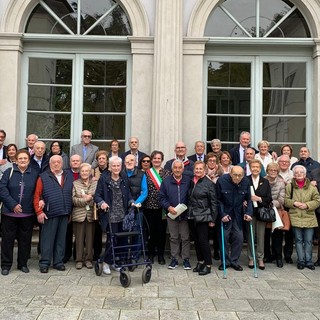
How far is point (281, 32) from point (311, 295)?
5.81 metres

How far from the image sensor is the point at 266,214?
6.66 metres

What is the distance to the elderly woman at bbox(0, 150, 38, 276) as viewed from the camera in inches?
244

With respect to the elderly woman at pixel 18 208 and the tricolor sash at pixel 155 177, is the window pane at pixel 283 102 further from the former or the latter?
the elderly woman at pixel 18 208

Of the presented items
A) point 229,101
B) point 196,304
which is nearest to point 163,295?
point 196,304

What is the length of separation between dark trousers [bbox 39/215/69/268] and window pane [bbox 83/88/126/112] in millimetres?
3360

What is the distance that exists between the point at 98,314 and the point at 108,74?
5.83 meters

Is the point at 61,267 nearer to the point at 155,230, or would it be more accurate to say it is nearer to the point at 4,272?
the point at 4,272

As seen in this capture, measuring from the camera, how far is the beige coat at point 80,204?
653 centimetres

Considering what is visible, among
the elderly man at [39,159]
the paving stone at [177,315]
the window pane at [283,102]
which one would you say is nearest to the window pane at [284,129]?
the window pane at [283,102]

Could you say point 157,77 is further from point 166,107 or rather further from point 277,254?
point 277,254

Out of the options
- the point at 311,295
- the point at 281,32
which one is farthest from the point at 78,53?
the point at 311,295

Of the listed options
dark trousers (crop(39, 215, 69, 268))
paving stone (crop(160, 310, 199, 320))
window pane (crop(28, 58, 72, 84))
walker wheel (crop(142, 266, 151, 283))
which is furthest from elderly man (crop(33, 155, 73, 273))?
window pane (crop(28, 58, 72, 84))

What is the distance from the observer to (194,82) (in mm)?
8906

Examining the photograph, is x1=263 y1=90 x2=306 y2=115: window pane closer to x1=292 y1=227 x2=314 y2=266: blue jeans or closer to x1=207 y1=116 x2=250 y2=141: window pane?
x1=207 y1=116 x2=250 y2=141: window pane
